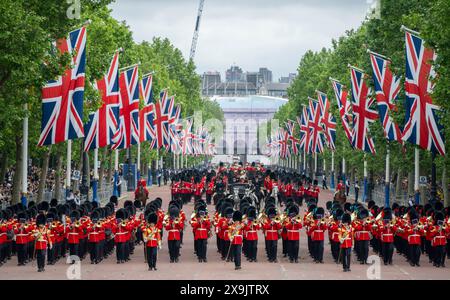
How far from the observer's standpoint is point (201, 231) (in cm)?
3469

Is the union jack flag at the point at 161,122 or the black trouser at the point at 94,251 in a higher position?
the union jack flag at the point at 161,122

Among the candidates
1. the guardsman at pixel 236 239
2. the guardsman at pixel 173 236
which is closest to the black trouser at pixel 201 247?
the guardsman at pixel 173 236

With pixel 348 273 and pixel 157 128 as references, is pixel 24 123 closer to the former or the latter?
pixel 348 273

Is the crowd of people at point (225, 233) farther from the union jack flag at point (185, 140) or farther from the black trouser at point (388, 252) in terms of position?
the union jack flag at point (185, 140)

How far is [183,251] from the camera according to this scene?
38.7m

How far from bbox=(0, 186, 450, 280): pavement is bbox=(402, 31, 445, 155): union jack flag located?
5985 mm

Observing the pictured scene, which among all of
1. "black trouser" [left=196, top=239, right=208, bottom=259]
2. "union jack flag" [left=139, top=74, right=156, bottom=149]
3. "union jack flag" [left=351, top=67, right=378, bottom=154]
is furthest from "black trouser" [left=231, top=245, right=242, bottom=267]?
"union jack flag" [left=139, top=74, right=156, bottom=149]

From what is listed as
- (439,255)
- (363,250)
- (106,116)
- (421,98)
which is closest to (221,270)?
A: (363,250)

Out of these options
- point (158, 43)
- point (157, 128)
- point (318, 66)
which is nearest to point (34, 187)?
point (157, 128)

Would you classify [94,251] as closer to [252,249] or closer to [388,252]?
[252,249]

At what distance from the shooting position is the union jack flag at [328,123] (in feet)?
235

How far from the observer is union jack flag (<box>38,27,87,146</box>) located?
4128 cm

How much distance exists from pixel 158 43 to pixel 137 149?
163 ft

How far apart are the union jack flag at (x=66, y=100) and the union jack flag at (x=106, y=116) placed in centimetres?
809
